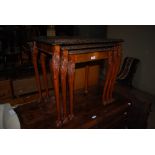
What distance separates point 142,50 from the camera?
3.13 m

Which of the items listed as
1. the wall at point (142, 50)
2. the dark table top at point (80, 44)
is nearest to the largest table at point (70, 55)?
the dark table top at point (80, 44)

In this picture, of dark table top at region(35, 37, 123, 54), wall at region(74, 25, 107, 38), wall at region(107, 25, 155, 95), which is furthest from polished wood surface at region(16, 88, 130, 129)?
wall at region(74, 25, 107, 38)

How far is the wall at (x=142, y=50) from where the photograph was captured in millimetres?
2947

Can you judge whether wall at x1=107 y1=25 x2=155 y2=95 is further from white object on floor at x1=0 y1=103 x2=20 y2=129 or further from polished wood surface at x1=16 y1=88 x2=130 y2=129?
white object on floor at x1=0 y1=103 x2=20 y2=129

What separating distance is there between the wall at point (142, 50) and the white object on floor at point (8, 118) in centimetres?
275

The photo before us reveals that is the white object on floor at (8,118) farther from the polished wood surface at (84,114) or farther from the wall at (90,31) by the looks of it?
the wall at (90,31)

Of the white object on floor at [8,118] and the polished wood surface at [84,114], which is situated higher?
the white object on floor at [8,118]

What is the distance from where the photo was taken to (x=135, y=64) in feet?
10.5

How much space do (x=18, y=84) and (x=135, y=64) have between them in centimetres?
240

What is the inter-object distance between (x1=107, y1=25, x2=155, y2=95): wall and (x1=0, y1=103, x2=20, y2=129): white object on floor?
2.75m

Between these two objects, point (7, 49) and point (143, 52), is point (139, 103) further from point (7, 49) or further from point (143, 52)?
point (7, 49)

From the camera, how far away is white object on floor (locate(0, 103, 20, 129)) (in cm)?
107

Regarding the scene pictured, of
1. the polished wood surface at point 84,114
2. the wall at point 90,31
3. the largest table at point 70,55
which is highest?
the wall at point 90,31
